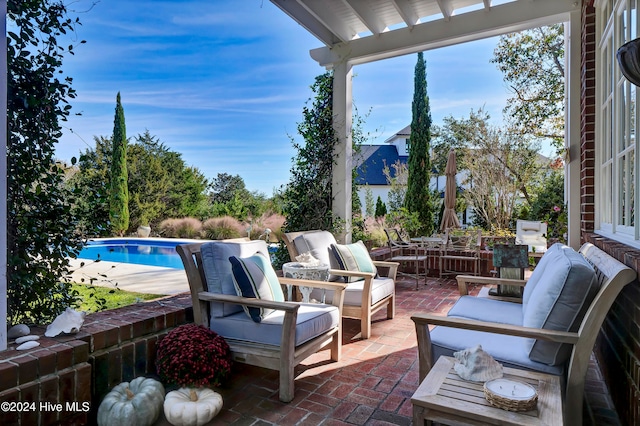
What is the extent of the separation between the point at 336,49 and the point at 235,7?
6.84 meters

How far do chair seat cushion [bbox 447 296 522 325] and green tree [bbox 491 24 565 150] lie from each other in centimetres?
821

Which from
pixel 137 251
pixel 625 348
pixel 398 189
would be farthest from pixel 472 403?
pixel 137 251

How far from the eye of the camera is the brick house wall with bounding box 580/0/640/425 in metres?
1.70

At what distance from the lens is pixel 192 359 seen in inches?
86.1

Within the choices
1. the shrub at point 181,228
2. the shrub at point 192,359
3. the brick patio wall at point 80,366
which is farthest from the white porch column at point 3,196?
the shrub at point 181,228

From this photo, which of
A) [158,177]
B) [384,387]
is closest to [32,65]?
[384,387]

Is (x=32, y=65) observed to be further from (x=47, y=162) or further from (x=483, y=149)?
(x=483, y=149)

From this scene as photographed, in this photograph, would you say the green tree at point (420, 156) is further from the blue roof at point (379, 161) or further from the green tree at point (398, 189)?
the blue roof at point (379, 161)

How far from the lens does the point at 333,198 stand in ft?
18.9

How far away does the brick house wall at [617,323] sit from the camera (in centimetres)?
170

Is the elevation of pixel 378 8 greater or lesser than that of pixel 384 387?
greater

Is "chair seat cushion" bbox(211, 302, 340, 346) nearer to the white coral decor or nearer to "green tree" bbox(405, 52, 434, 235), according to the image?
the white coral decor

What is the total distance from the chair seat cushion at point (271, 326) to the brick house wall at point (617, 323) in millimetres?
1681

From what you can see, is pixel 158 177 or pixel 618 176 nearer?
pixel 618 176
